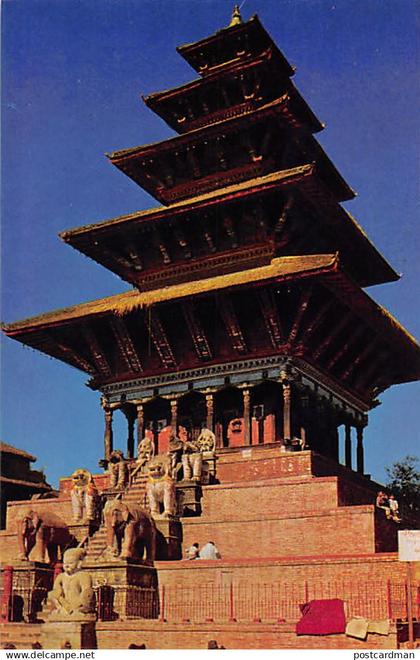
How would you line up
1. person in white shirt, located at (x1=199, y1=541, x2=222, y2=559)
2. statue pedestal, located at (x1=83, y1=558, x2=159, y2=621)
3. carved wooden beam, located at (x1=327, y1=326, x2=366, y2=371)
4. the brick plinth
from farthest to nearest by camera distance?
carved wooden beam, located at (x1=327, y1=326, x2=366, y2=371) → person in white shirt, located at (x1=199, y1=541, x2=222, y2=559) → statue pedestal, located at (x1=83, y1=558, x2=159, y2=621) → the brick plinth

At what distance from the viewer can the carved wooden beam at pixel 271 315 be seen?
90.6ft

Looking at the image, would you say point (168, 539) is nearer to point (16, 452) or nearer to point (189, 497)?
point (189, 497)

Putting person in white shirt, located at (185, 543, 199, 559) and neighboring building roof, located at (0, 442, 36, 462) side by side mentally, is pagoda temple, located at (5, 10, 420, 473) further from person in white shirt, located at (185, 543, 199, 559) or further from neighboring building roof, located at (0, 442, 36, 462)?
neighboring building roof, located at (0, 442, 36, 462)

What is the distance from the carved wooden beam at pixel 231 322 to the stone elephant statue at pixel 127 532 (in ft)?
26.7

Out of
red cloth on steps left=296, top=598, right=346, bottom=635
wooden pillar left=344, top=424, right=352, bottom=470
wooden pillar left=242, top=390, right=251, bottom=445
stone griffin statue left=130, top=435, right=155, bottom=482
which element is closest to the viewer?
red cloth on steps left=296, top=598, right=346, bottom=635

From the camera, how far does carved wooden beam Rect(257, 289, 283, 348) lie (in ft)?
90.6

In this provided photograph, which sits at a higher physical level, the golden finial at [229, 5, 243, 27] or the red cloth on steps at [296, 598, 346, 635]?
the golden finial at [229, 5, 243, 27]

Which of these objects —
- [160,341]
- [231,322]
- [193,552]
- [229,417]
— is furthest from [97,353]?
[193,552]

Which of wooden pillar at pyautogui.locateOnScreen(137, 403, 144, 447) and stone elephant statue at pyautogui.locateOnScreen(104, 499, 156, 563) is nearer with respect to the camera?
stone elephant statue at pyautogui.locateOnScreen(104, 499, 156, 563)

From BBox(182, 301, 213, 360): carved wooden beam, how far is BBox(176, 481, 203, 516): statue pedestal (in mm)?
5670

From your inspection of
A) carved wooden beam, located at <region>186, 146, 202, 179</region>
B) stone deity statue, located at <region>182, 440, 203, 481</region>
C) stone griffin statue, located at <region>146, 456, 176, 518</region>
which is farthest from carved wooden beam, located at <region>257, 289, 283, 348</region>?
carved wooden beam, located at <region>186, 146, 202, 179</region>

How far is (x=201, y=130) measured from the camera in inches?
1227

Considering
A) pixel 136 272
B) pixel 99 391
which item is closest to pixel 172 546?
pixel 99 391

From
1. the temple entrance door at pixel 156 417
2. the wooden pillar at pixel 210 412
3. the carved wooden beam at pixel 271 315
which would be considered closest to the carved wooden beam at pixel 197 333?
the wooden pillar at pixel 210 412
